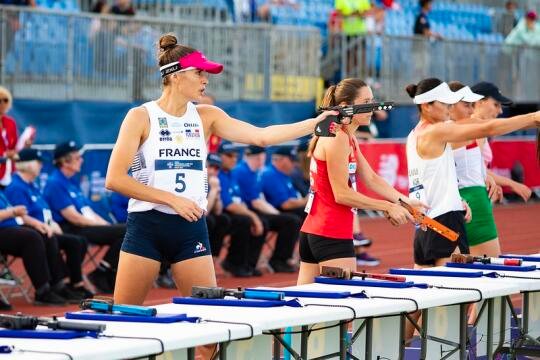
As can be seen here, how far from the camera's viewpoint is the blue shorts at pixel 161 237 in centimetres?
713

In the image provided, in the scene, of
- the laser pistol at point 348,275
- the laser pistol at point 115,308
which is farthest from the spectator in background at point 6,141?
the laser pistol at point 115,308

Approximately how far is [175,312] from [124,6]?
12.6 metres

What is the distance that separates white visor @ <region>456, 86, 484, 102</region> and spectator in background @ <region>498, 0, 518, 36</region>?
18.5m

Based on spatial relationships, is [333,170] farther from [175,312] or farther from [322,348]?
[175,312]

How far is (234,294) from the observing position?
632 centimetres

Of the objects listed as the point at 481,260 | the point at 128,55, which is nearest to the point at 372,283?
the point at 481,260

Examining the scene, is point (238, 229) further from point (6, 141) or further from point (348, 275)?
point (348, 275)

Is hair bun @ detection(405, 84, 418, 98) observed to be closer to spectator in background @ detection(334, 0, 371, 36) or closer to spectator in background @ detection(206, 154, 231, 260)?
spectator in background @ detection(206, 154, 231, 260)

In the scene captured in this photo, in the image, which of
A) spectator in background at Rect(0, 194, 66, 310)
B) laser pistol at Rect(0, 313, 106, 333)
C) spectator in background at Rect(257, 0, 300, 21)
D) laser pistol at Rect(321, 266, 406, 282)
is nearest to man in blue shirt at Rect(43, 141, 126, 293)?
spectator in background at Rect(0, 194, 66, 310)

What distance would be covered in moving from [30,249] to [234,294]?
19.4 ft

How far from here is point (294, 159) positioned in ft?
55.5

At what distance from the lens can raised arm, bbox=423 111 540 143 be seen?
27.7ft

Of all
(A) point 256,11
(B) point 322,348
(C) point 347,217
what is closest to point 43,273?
(C) point 347,217

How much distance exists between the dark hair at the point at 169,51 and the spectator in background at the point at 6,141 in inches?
227
